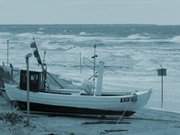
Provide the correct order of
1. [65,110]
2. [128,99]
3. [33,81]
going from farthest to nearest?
[33,81]
[65,110]
[128,99]

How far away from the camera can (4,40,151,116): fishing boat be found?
A: 60.6 ft

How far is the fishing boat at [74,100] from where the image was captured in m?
18.5

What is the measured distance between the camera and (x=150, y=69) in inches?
1533

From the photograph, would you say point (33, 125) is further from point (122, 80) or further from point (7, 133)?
point (122, 80)

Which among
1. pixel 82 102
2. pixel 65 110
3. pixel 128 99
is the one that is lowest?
pixel 65 110

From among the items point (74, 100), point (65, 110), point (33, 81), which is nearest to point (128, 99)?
point (74, 100)

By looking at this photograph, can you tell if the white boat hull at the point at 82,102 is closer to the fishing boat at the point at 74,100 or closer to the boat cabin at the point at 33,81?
the fishing boat at the point at 74,100

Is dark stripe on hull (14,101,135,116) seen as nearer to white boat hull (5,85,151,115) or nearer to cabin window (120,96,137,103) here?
white boat hull (5,85,151,115)

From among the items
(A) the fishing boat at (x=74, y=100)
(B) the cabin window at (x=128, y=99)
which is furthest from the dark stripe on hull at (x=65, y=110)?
(B) the cabin window at (x=128, y=99)

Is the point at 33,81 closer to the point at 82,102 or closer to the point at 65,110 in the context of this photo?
the point at 65,110

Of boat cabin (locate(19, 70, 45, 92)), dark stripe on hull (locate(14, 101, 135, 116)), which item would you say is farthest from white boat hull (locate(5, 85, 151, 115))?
boat cabin (locate(19, 70, 45, 92))

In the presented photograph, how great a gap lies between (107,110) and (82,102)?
841 mm

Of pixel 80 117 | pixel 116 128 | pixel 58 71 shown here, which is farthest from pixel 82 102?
pixel 58 71

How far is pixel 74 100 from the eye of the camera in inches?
730
